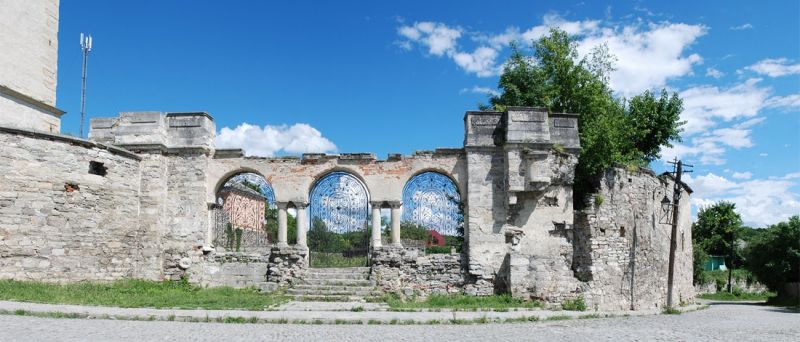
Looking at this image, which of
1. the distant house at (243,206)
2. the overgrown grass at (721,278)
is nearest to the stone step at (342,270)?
the distant house at (243,206)

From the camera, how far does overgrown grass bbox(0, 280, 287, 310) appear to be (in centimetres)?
1289

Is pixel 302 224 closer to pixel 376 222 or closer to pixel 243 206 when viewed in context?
pixel 376 222

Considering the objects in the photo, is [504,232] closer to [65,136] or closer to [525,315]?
[525,315]

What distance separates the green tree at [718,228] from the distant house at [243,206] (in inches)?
1524

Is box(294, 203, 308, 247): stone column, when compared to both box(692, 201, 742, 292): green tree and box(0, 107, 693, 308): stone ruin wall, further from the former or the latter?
box(692, 201, 742, 292): green tree

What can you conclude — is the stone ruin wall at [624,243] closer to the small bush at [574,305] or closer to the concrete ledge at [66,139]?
the small bush at [574,305]

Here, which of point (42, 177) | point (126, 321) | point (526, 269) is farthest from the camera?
point (526, 269)

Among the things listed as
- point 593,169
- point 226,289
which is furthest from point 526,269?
point 226,289

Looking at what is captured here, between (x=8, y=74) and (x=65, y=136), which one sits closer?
(x=65, y=136)

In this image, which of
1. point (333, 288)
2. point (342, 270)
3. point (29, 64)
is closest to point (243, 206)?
point (342, 270)

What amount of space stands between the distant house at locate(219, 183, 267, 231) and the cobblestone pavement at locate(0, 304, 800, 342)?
11308mm

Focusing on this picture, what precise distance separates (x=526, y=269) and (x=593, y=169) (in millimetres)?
5500

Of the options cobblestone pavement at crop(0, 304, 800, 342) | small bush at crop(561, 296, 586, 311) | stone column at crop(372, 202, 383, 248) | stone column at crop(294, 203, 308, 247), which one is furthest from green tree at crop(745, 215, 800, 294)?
stone column at crop(294, 203, 308, 247)

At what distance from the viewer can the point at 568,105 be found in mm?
24141
